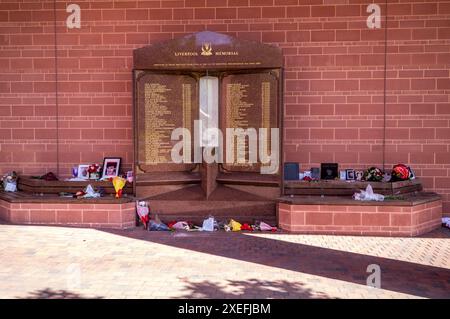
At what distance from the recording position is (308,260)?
5.82 meters

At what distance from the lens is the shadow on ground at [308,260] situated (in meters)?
4.91

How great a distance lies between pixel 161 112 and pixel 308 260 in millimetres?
3520

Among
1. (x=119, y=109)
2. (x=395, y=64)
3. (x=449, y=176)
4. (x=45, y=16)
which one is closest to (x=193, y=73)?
(x=119, y=109)

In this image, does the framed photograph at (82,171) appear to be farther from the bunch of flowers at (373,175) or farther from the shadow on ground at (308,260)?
the bunch of flowers at (373,175)

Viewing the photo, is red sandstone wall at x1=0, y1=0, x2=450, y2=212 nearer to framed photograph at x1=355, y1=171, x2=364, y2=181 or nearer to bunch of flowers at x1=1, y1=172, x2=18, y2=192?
framed photograph at x1=355, y1=171, x2=364, y2=181

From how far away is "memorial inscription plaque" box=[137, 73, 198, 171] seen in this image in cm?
786

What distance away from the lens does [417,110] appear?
26.5ft

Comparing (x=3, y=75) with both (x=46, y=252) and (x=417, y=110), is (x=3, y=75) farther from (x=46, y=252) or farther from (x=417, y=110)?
(x=417, y=110)

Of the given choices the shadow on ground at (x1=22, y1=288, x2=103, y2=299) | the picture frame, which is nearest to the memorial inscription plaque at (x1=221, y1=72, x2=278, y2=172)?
the picture frame

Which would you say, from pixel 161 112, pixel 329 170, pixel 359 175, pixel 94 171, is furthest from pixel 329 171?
pixel 94 171

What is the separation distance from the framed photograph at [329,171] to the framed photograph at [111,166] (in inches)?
134

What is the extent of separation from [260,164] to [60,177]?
137 inches

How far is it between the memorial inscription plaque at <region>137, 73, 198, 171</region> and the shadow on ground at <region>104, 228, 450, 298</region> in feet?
4.28

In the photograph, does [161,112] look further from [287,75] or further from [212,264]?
[212,264]
